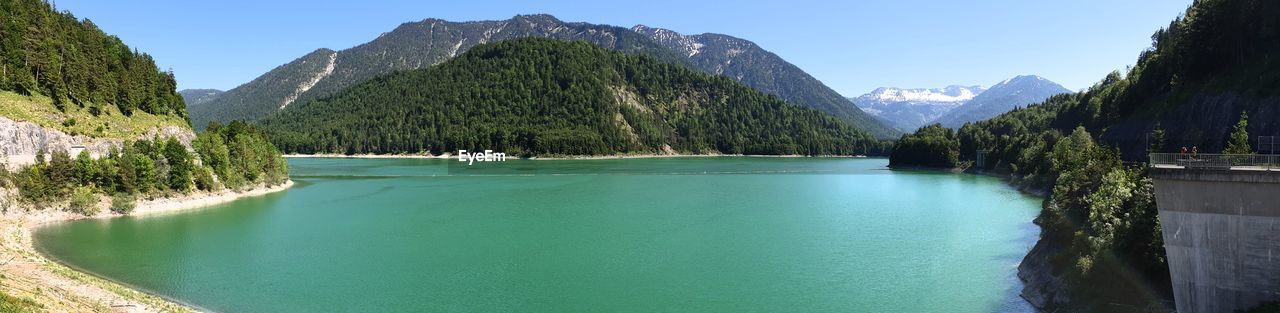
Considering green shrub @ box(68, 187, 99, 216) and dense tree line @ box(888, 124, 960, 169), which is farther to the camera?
dense tree line @ box(888, 124, 960, 169)

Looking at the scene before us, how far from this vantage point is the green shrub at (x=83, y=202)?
4584 cm

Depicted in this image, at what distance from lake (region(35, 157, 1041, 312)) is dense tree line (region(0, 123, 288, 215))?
135 inches

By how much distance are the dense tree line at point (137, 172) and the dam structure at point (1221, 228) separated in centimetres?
6301

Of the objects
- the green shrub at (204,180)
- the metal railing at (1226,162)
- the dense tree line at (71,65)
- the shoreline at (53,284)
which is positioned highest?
the dense tree line at (71,65)

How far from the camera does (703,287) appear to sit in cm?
2806

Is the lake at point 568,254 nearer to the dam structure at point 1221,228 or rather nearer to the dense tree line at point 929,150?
the dam structure at point 1221,228

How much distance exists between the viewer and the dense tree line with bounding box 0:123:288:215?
1759 inches

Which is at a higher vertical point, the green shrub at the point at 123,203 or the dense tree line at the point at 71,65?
the dense tree line at the point at 71,65

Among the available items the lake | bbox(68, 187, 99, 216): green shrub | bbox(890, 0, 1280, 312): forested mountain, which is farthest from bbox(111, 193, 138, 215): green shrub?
bbox(890, 0, 1280, 312): forested mountain

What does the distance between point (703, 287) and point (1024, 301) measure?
1285 cm

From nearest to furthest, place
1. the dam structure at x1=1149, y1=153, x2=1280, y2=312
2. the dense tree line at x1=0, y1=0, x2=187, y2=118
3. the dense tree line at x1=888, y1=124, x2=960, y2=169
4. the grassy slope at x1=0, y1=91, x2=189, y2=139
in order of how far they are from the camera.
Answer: the dam structure at x1=1149, y1=153, x2=1280, y2=312, the grassy slope at x1=0, y1=91, x2=189, y2=139, the dense tree line at x1=0, y1=0, x2=187, y2=118, the dense tree line at x1=888, y1=124, x2=960, y2=169

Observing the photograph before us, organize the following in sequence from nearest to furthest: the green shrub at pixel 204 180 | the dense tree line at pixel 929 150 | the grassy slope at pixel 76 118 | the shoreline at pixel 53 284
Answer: the shoreline at pixel 53 284, the grassy slope at pixel 76 118, the green shrub at pixel 204 180, the dense tree line at pixel 929 150

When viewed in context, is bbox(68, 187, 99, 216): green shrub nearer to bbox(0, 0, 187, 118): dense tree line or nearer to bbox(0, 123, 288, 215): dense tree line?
bbox(0, 123, 288, 215): dense tree line

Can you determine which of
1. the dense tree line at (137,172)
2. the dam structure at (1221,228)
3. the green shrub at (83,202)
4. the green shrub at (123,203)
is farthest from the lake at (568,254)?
the dam structure at (1221,228)
